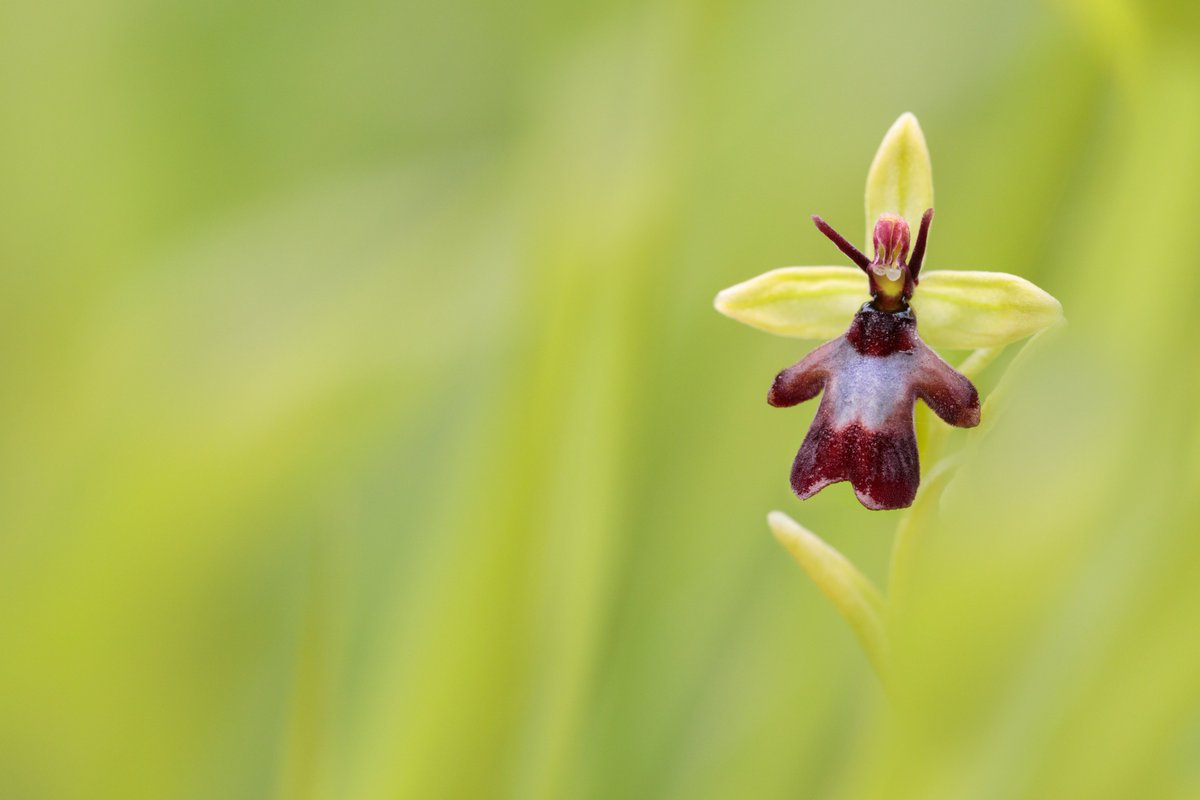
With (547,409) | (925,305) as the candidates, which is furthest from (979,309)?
(547,409)

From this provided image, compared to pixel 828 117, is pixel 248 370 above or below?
below

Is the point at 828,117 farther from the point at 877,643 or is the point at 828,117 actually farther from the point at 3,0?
the point at 3,0

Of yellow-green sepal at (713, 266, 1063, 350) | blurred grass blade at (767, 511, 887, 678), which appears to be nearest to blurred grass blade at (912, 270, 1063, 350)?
yellow-green sepal at (713, 266, 1063, 350)

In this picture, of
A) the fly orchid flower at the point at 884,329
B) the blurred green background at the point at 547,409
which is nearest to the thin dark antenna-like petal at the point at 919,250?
the fly orchid flower at the point at 884,329

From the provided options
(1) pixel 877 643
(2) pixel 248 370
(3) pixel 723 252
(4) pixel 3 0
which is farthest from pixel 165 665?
(4) pixel 3 0

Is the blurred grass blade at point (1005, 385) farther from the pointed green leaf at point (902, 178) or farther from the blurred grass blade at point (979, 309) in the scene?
the pointed green leaf at point (902, 178)

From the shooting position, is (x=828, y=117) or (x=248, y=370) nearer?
(x=248, y=370)
